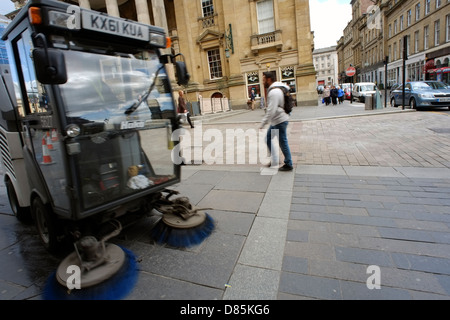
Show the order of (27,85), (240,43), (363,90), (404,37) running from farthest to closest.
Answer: (363,90) → (240,43) → (404,37) → (27,85)

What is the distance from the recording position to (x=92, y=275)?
2320mm

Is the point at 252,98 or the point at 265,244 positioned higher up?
the point at 252,98

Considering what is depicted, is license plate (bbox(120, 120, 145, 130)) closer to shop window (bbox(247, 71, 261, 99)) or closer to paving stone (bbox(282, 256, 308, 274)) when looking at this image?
paving stone (bbox(282, 256, 308, 274))

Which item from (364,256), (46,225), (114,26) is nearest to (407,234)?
(364,256)

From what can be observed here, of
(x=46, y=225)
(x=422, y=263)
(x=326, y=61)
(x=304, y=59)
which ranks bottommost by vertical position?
(x=422, y=263)

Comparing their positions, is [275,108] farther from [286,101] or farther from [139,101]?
[139,101]

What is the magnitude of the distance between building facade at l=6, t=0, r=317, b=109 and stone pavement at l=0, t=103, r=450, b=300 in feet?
60.3

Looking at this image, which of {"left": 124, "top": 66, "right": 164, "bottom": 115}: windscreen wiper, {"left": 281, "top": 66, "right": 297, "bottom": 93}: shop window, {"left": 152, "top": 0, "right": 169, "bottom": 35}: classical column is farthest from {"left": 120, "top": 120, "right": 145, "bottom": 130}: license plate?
{"left": 152, "top": 0, "right": 169, "bottom": 35}: classical column

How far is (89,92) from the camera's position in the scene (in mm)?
2562

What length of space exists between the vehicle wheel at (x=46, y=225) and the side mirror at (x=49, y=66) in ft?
4.81

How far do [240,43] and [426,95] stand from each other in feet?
48.4

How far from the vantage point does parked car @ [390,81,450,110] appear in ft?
44.0
